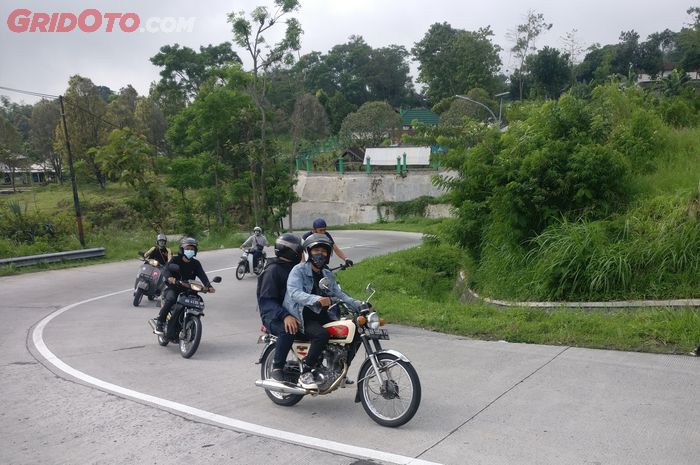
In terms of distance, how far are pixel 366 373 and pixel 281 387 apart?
36.7 inches

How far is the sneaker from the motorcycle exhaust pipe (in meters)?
0.05

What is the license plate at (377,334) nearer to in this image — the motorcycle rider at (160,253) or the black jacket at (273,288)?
the black jacket at (273,288)

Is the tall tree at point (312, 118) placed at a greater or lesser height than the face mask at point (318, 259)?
greater

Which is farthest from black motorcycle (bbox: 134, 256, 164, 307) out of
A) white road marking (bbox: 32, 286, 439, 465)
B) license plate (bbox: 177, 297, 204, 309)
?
white road marking (bbox: 32, 286, 439, 465)

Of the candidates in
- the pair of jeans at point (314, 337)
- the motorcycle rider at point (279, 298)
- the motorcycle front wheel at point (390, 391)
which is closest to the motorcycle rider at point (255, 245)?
the motorcycle rider at point (279, 298)

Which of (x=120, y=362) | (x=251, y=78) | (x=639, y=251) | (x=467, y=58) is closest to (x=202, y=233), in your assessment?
(x=251, y=78)

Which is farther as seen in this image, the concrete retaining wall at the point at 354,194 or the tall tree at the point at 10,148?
the tall tree at the point at 10,148

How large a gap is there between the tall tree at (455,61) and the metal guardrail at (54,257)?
5231 cm

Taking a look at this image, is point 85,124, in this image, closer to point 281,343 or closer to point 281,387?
point 281,343

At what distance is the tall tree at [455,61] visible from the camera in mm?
66875

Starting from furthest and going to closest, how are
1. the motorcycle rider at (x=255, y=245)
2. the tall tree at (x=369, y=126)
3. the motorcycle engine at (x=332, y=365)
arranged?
the tall tree at (x=369, y=126) < the motorcycle rider at (x=255, y=245) < the motorcycle engine at (x=332, y=365)

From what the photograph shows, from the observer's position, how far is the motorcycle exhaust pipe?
19.5ft

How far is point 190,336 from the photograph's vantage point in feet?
28.6

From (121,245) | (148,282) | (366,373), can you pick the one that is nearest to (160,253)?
(148,282)
